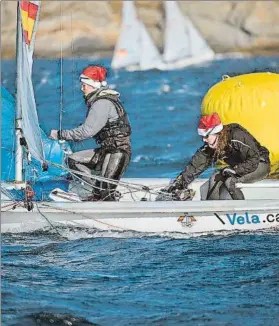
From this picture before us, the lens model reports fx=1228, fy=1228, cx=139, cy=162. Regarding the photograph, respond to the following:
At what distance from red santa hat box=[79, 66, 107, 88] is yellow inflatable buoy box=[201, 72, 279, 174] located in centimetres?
177

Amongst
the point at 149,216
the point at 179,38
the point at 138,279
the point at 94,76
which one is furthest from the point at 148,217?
the point at 179,38

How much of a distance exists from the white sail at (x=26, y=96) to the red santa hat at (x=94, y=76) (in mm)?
511

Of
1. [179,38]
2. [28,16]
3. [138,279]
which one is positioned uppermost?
[179,38]

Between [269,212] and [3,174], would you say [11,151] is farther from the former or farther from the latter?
[269,212]

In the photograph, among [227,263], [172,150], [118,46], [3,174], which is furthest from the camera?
[118,46]

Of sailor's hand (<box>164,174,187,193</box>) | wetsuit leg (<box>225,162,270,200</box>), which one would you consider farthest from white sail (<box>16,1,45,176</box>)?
wetsuit leg (<box>225,162,270,200</box>)

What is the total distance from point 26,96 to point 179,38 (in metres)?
25.1

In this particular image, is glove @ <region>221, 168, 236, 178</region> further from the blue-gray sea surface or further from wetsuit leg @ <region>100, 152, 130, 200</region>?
wetsuit leg @ <region>100, 152, 130, 200</region>

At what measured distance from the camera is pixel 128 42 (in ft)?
117

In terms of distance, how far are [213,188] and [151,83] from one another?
74.0 ft

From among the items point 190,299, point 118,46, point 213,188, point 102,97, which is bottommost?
point 190,299

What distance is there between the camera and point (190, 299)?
9.44 metres

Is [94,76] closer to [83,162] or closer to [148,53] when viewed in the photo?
[83,162]

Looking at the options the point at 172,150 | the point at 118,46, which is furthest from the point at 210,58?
the point at 172,150
